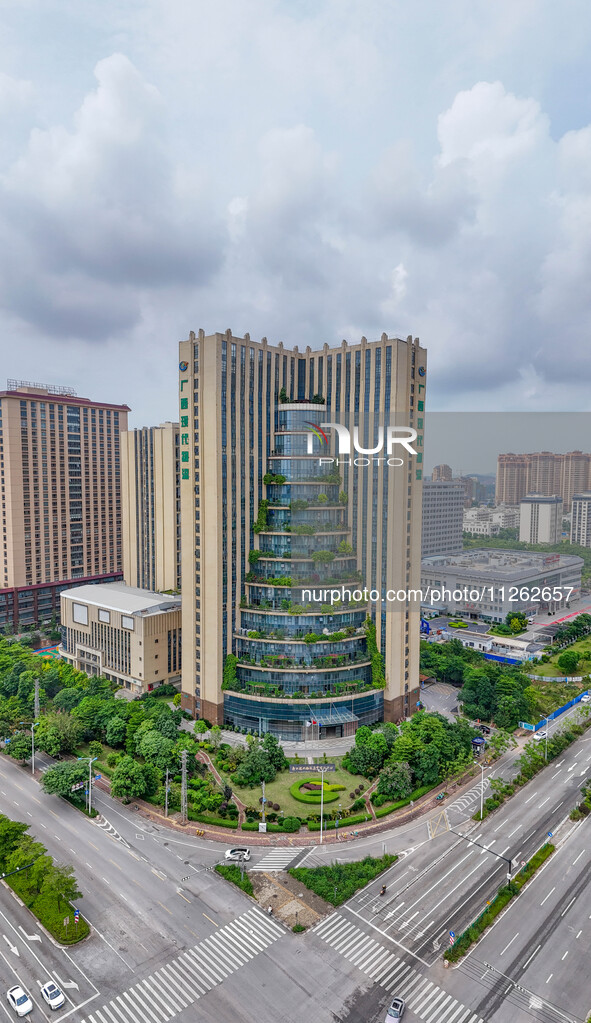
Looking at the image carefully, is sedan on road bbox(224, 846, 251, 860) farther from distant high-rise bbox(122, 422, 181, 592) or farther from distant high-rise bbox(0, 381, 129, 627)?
distant high-rise bbox(0, 381, 129, 627)

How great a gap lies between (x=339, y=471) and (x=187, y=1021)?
4686cm

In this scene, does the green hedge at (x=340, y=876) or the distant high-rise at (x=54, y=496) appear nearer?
the green hedge at (x=340, y=876)

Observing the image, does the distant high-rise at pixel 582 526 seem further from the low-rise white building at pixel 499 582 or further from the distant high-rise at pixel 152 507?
the distant high-rise at pixel 152 507

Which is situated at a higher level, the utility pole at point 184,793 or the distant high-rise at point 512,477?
the distant high-rise at point 512,477

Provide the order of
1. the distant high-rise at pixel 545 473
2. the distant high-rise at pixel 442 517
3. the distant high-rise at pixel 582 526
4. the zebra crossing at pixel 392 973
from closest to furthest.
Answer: the zebra crossing at pixel 392 973, the distant high-rise at pixel 545 473, the distant high-rise at pixel 582 526, the distant high-rise at pixel 442 517

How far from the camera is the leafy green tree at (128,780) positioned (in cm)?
4431

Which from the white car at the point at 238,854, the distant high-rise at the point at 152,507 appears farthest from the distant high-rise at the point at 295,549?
the distant high-rise at the point at 152,507

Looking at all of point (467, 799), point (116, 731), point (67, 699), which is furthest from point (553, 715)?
point (67, 699)

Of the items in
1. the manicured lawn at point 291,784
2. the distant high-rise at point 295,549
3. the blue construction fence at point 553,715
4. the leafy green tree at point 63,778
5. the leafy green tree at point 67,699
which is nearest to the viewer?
the leafy green tree at point 63,778

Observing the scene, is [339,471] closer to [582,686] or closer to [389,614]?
[389,614]

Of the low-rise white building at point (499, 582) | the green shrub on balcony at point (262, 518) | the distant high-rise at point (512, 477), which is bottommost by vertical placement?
the low-rise white building at point (499, 582)

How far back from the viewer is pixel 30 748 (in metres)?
51.4

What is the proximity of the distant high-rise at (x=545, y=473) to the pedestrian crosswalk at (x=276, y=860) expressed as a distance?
36.4 metres

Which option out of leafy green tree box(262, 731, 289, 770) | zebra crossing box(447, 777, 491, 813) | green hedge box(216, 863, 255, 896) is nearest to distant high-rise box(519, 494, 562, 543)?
zebra crossing box(447, 777, 491, 813)
